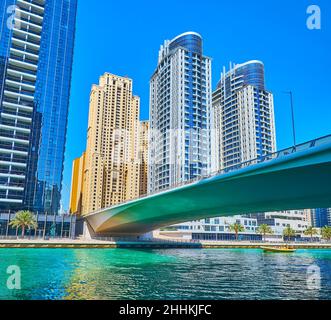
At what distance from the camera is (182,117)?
453ft

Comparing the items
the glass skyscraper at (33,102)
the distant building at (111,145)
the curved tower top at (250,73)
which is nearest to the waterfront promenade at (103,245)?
the glass skyscraper at (33,102)

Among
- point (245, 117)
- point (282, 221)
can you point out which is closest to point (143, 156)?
point (245, 117)

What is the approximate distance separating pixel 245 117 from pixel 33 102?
316ft

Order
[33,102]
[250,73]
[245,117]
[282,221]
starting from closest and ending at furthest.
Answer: [33,102], [282,221], [245,117], [250,73]

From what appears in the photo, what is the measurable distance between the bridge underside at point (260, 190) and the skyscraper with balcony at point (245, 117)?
10857cm

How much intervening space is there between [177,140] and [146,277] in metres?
108

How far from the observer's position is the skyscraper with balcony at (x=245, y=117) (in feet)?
521

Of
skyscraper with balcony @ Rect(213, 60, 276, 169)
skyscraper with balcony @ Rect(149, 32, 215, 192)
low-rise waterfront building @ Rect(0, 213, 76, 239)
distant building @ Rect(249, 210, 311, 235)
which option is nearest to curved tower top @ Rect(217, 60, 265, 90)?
skyscraper with balcony @ Rect(213, 60, 276, 169)

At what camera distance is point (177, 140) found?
13488 centimetres

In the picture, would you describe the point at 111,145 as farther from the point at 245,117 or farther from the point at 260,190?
the point at 260,190

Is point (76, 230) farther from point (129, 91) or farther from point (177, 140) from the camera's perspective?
point (129, 91)

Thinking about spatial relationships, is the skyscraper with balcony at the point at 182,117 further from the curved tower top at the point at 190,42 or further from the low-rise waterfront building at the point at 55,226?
the low-rise waterfront building at the point at 55,226
